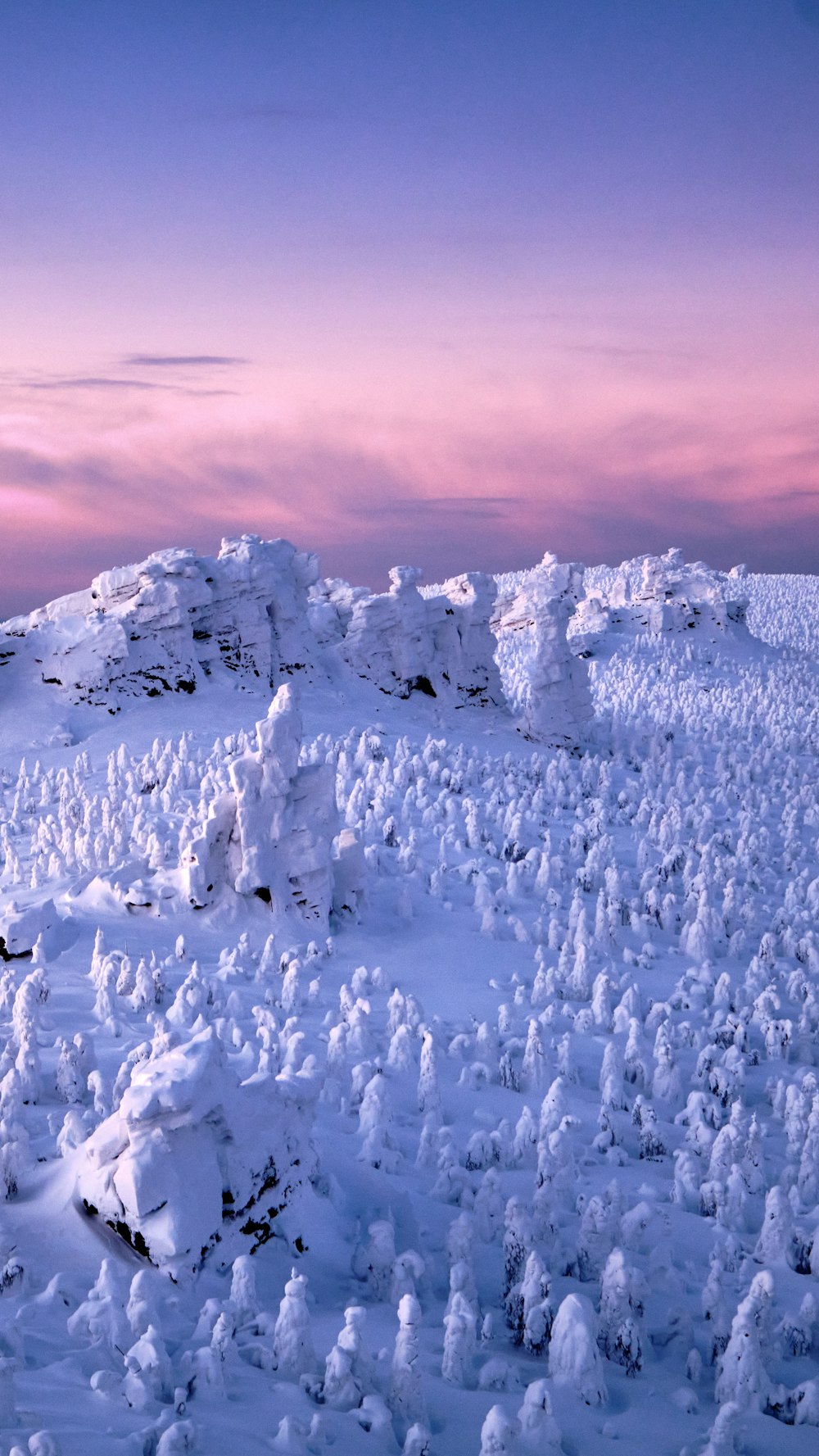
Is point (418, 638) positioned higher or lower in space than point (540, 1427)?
higher

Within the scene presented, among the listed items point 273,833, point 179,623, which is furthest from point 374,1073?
point 179,623

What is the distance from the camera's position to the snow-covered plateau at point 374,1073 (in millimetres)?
6668

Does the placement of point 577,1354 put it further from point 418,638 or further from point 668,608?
point 668,608

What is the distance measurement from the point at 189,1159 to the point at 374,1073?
457 cm

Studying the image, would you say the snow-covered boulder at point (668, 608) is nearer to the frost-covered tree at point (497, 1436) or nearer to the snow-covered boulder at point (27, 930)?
the snow-covered boulder at point (27, 930)

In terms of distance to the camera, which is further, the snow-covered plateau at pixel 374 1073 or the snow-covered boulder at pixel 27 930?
the snow-covered boulder at pixel 27 930

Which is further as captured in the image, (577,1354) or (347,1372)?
(577,1354)

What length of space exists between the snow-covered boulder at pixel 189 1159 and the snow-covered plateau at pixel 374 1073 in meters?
0.03

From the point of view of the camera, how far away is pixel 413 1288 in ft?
26.5

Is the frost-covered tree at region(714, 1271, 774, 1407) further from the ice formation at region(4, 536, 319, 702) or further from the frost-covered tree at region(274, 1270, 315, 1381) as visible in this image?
the ice formation at region(4, 536, 319, 702)

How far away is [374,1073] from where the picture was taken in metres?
12.2

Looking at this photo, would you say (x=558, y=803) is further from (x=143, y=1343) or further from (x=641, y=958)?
(x=143, y=1343)

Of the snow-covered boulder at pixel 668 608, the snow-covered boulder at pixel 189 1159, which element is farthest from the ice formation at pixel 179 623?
the snow-covered boulder at pixel 668 608

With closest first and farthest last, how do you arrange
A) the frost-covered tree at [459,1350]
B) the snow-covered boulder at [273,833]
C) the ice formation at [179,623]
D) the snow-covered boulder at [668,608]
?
the frost-covered tree at [459,1350]
the snow-covered boulder at [273,833]
the ice formation at [179,623]
the snow-covered boulder at [668,608]
